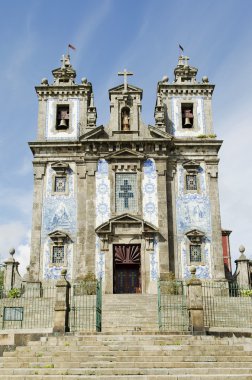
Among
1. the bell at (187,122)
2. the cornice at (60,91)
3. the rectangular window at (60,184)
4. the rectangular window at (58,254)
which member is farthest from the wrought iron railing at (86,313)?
the cornice at (60,91)

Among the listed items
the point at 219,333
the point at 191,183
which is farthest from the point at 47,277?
the point at 219,333

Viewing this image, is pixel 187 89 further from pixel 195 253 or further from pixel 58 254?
pixel 58 254

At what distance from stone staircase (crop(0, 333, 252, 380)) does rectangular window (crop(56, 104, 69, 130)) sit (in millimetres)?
16218

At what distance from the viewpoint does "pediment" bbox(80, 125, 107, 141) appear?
2716cm

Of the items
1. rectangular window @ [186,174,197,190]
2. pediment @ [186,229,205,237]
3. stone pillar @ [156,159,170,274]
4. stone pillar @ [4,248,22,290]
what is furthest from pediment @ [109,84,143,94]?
stone pillar @ [4,248,22,290]

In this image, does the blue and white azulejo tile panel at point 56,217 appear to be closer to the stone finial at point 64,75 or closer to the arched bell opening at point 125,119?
the arched bell opening at point 125,119

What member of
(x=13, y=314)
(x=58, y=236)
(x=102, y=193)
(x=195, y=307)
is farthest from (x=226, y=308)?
(x=58, y=236)

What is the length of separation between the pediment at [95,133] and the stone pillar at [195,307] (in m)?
12.9

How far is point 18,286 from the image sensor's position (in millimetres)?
26031

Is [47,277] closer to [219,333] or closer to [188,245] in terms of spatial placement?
[188,245]

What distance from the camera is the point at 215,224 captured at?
26359 millimetres

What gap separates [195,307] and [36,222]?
41.5ft

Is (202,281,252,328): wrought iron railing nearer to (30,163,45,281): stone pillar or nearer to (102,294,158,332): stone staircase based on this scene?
(102,294,158,332): stone staircase

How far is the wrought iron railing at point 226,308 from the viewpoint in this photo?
765 inches
